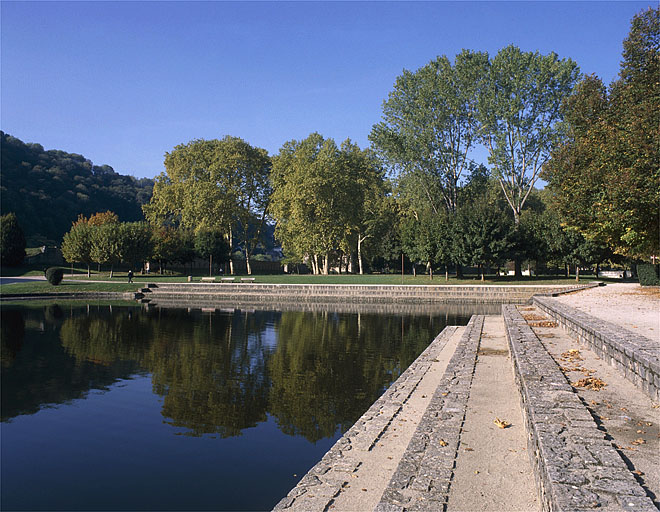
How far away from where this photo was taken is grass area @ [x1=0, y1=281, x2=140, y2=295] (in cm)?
3729

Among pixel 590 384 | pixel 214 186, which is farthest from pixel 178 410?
pixel 214 186

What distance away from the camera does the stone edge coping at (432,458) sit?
424 centimetres

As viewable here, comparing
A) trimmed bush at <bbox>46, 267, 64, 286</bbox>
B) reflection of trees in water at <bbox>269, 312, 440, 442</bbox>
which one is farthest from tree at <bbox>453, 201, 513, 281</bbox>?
trimmed bush at <bbox>46, 267, 64, 286</bbox>

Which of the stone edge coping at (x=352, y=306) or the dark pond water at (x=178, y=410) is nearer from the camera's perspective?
the dark pond water at (x=178, y=410)

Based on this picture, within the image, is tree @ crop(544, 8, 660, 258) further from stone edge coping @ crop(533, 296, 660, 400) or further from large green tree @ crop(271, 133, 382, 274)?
large green tree @ crop(271, 133, 382, 274)

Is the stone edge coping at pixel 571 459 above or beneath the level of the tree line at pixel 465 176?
beneath

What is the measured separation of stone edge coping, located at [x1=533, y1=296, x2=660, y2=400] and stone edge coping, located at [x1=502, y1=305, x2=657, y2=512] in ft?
3.56

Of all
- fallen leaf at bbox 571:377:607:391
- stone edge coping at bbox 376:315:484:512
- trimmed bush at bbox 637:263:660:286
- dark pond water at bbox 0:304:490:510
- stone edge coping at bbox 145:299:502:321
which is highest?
trimmed bush at bbox 637:263:660:286

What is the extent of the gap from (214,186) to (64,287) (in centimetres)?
2382

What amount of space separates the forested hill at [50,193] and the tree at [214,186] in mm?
19835

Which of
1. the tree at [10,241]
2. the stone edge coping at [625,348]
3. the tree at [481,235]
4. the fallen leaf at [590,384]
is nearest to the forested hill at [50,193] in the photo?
the tree at [10,241]

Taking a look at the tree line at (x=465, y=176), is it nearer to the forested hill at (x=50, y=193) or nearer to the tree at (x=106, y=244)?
the tree at (x=106, y=244)

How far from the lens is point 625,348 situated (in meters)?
7.45

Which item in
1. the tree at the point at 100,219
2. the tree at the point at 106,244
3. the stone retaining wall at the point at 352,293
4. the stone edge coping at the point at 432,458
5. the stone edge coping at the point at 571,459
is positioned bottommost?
the stone retaining wall at the point at 352,293
